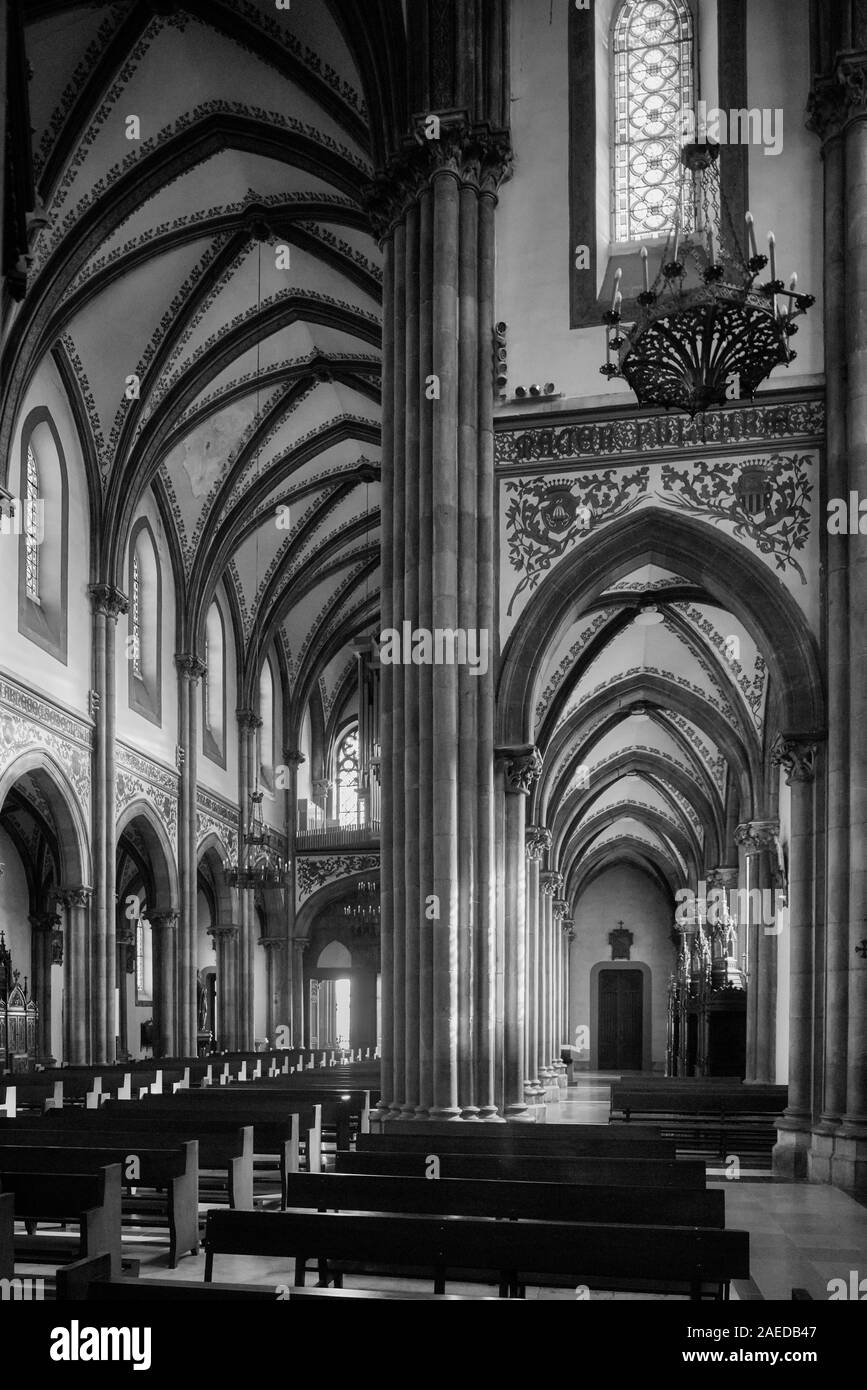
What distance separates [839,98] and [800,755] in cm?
721

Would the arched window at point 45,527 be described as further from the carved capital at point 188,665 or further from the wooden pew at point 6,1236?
the wooden pew at point 6,1236

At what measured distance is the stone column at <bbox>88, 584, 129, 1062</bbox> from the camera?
82.8 ft

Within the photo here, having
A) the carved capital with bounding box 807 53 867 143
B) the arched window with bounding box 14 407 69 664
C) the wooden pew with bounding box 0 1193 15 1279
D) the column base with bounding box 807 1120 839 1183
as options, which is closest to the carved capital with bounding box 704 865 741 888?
the arched window with bounding box 14 407 69 664

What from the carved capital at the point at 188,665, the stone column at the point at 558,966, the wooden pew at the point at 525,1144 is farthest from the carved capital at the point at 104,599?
the wooden pew at the point at 525,1144

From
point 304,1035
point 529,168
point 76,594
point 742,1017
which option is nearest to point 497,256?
point 529,168

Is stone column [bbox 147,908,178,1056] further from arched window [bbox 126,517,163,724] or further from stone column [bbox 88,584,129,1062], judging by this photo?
arched window [bbox 126,517,163,724]

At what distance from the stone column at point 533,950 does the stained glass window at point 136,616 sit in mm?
8977

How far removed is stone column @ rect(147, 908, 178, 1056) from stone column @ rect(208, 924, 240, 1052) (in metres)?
5.16

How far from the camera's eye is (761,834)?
25953 millimetres

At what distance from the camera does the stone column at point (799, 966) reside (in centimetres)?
1491

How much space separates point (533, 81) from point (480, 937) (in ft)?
34.6

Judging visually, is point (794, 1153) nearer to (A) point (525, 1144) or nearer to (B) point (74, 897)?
(A) point (525, 1144)

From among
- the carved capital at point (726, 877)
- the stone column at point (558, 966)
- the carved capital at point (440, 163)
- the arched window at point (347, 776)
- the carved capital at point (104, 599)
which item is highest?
the carved capital at point (440, 163)

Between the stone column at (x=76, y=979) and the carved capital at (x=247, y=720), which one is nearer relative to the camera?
the stone column at (x=76, y=979)
